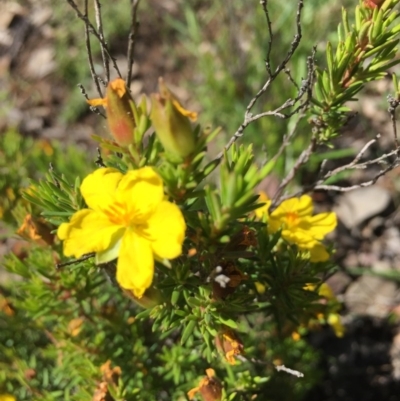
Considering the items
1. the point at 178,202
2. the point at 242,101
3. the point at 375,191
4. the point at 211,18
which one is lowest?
the point at 178,202

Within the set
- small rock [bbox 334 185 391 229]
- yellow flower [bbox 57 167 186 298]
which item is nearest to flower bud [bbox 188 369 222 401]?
yellow flower [bbox 57 167 186 298]

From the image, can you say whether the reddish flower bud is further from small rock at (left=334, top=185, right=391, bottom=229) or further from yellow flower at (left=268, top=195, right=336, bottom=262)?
small rock at (left=334, top=185, right=391, bottom=229)

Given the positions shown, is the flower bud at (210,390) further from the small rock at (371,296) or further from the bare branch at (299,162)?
the small rock at (371,296)

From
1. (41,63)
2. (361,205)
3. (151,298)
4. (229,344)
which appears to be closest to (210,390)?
(229,344)

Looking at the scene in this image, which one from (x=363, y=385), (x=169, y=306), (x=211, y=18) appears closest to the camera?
(x=169, y=306)

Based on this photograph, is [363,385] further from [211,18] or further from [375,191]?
[211,18]

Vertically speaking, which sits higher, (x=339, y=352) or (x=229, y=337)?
→ (x=339, y=352)

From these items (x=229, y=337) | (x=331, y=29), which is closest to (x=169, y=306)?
(x=229, y=337)

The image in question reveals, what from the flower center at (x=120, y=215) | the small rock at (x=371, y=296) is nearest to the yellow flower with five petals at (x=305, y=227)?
the flower center at (x=120, y=215)

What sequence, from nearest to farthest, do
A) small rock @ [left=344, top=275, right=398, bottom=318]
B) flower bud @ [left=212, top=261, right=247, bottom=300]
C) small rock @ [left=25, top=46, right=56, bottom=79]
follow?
flower bud @ [left=212, top=261, right=247, bottom=300], small rock @ [left=344, top=275, right=398, bottom=318], small rock @ [left=25, top=46, right=56, bottom=79]
